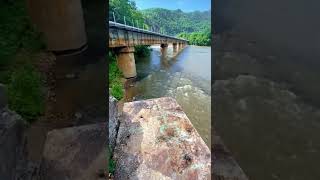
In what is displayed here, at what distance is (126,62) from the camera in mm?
8227

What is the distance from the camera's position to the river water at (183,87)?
517 cm

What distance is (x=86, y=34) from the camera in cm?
406

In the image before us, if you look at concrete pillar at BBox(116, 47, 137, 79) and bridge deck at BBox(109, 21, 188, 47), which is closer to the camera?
bridge deck at BBox(109, 21, 188, 47)

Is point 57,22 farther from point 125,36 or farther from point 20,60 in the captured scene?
point 125,36

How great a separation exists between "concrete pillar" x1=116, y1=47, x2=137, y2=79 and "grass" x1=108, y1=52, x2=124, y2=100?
0.17m

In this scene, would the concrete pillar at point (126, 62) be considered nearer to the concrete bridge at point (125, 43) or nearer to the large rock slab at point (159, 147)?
the concrete bridge at point (125, 43)

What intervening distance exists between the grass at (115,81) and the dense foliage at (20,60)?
3.03 meters

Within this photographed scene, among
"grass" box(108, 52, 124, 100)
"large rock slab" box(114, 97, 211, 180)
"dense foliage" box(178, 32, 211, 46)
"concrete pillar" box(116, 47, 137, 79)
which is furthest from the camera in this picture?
"dense foliage" box(178, 32, 211, 46)

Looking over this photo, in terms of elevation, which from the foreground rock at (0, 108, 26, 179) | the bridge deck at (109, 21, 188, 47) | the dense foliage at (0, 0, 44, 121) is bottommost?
the foreground rock at (0, 108, 26, 179)

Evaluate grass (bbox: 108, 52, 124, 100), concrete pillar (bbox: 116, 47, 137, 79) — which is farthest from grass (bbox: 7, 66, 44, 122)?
concrete pillar (bbox: 116, 47, 137, 79)

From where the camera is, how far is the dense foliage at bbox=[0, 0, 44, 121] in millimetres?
2010

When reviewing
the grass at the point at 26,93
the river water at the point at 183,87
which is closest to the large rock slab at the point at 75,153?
the grass at the point at 26,93

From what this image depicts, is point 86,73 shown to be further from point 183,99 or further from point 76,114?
point 183,99

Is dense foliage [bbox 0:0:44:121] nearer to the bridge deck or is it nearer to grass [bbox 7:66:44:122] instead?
grass [bbox 7:66:44:122]
